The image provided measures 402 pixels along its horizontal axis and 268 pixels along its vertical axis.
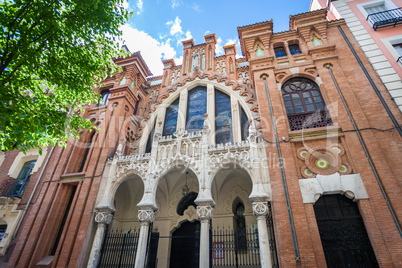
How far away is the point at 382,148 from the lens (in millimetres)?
8492

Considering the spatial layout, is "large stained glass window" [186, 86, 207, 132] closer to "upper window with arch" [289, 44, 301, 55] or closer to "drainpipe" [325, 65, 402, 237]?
"upper window with arch" [289, 44, 301, 55]

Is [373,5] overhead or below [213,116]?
overhead

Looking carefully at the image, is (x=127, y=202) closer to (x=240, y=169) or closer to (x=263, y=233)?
(x=240, y=169)

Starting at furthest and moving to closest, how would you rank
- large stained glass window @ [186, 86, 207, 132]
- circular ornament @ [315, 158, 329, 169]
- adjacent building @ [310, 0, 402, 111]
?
1. large stained glass window @ [186, 86, 207, 132]
2. adjacent building @ [310, 0, 402, 111]
3. circular ornament @ [315, 158, 329, 169]

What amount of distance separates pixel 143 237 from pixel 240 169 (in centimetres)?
523

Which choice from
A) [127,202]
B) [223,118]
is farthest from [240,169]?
[127,202]

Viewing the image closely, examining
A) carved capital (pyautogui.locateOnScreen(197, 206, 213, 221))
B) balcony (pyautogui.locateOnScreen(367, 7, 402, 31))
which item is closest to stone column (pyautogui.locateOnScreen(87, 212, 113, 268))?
carved capital (pyautogui.locateOnScreen(197, 206, 213, 221))

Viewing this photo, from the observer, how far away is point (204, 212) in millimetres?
9117

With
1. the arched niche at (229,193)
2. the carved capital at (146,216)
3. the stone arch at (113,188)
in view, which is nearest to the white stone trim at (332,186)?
the arched niche at (229,193)

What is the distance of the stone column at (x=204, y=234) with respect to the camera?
8.32 meters

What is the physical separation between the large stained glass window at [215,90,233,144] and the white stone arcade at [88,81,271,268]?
1.25 ft

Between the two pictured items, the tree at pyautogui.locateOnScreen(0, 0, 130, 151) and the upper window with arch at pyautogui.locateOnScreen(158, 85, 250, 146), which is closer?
the tree at pyautogui.locateOnScreen(0, 0, 130, 151)

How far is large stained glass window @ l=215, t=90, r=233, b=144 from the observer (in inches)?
511

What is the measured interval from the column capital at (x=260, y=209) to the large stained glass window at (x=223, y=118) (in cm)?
470
